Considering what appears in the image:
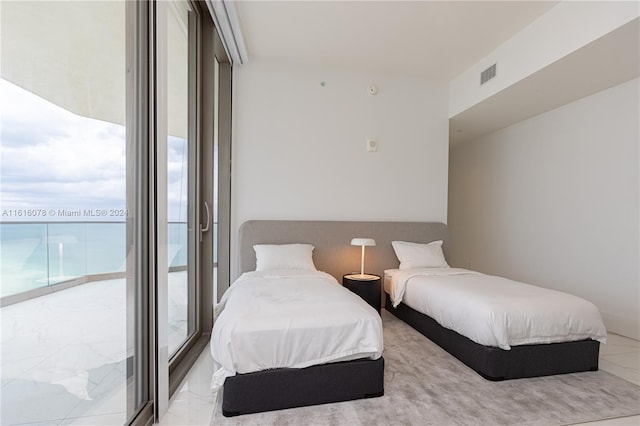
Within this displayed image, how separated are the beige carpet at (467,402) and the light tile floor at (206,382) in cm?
7

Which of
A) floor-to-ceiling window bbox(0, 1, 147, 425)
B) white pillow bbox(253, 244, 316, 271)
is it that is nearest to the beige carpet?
floor-to-ceiling window bbox(0, 1, 147, 425)

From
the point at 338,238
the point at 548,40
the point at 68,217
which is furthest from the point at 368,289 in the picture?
the point at 548,40

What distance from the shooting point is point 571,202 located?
384 centimetres

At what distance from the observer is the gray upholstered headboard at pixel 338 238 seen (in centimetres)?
376

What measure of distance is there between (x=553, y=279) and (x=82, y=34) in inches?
200

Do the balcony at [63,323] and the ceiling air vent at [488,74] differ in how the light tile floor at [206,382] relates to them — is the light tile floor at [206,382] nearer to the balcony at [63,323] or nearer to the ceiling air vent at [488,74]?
the balcony at [63,323]

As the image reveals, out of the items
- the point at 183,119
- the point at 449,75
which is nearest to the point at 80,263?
the point at 183,119

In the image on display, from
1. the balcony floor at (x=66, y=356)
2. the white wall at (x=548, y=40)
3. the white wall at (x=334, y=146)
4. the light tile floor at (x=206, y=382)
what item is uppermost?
the white wall at (x=548, y=40)

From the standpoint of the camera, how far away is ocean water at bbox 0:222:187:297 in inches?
37.3

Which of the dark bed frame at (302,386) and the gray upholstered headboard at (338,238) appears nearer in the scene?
the dark bed frame at (302,386)

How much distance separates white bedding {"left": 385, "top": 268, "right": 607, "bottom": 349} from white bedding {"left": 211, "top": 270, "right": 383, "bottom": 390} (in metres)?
0.84

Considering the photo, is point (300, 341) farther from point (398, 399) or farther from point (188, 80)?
point (188, 80)

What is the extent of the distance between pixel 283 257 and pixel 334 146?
1583mm

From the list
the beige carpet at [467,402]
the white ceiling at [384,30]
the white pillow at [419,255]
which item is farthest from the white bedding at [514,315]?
the white ceiling at [384,30]
